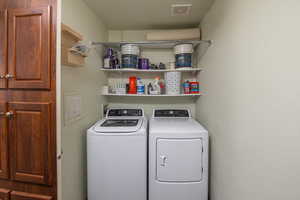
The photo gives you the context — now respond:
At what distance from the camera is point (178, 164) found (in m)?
1.62

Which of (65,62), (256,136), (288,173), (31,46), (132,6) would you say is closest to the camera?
(288,173)

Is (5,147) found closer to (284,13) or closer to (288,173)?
(288,173)

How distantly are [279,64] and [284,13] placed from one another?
0.85 ft

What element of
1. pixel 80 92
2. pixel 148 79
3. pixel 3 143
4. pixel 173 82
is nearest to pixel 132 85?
pixel 148 79

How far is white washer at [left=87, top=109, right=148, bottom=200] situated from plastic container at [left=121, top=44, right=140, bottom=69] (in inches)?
38.4

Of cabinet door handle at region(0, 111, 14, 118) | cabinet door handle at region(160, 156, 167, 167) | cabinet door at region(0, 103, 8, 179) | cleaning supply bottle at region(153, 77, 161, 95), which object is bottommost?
cabinet door handle at region(160, 156, 167, 167)

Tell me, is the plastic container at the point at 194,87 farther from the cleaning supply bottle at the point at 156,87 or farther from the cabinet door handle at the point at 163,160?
the cabinet door handle at the point at 163,160

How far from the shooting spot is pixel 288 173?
2.51 ft

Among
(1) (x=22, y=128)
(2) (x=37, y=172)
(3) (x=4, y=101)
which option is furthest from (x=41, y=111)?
(2) (x=37, y=172)

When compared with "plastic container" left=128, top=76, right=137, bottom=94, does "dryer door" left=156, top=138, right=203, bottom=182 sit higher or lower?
lower

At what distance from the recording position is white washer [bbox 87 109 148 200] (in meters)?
1.62

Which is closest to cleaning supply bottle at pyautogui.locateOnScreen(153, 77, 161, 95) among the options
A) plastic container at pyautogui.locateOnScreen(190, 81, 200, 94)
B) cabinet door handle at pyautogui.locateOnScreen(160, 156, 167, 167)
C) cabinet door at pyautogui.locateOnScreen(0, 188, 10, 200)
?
plastic container at pyautogui.locateOnScreen(190, 81, 200, 94)

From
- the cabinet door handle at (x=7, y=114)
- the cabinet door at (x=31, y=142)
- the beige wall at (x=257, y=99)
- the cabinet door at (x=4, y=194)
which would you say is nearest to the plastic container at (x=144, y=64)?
the beige wall at (x=257, y=99)

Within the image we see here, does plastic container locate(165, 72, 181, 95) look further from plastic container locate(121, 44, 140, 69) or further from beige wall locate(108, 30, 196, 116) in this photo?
plastic container locate(121, 44, 140, 69)
